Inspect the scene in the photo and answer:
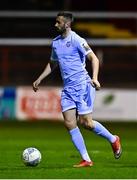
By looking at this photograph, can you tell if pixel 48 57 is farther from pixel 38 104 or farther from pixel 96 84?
pixel 96 84

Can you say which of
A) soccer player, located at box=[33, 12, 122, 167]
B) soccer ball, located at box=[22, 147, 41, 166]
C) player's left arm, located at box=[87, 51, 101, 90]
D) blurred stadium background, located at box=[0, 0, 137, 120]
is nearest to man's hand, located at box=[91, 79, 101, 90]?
player's left arm, located at box=[87, 51, 101, 90]

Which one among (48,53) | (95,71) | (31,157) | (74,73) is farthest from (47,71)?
(48,53)

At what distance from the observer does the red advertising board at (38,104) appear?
2425 centimetres

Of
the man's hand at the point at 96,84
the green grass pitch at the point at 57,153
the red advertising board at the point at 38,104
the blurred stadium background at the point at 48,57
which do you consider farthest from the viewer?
the blurred stadium background at the point at 48,57

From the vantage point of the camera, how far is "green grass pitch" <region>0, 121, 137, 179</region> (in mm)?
11641

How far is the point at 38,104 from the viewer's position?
24.4 m

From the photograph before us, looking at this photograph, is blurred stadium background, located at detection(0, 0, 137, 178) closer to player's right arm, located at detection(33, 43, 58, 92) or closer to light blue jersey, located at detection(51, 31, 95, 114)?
player's right arm, located at detection(33, 43, 58, 92)

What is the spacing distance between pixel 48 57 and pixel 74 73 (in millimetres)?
14559

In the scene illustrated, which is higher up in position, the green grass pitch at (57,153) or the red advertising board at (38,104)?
the green grass pitch at (57,153)

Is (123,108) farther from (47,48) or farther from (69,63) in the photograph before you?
Result: (69,63)

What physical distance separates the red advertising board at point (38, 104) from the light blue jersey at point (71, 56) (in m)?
11.7

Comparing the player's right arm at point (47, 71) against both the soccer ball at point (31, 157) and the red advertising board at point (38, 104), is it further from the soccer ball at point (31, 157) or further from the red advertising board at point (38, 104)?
the red advertising board at point (38, 104)

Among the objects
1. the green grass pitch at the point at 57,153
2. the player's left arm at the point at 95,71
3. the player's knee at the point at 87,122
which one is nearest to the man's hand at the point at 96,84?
the player's left arm at the point at 95,71
